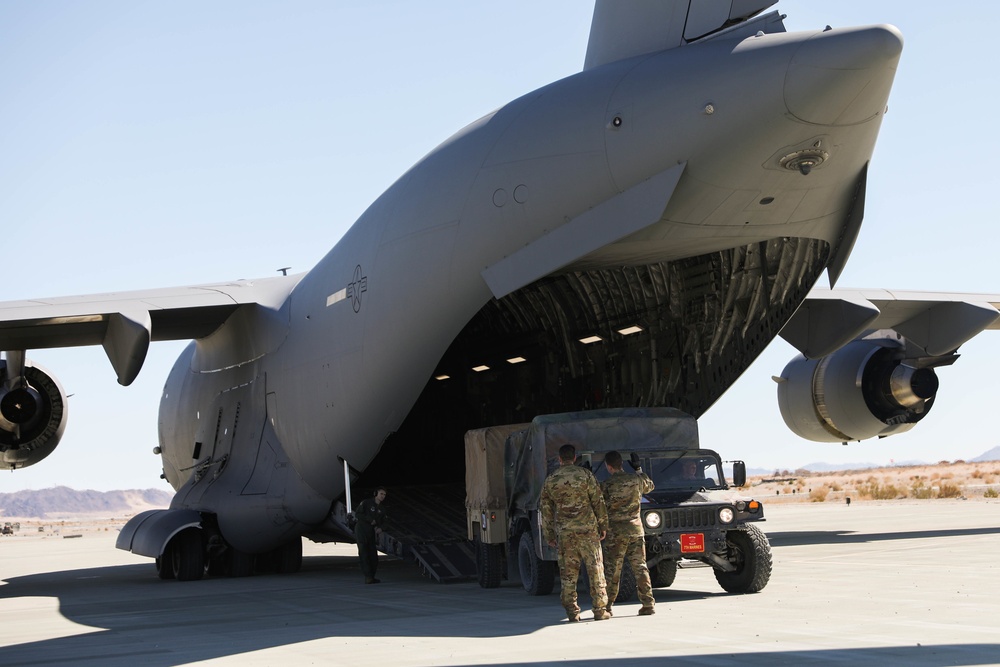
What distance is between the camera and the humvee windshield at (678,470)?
11.8 meters

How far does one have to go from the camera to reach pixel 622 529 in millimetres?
10320

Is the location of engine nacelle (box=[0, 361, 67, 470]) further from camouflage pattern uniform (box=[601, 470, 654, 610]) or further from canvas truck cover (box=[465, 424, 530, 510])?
Result: camouflage pattern uniform (box=[601, 470, 654, 610])

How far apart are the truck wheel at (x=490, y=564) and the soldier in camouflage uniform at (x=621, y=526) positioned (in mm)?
3149

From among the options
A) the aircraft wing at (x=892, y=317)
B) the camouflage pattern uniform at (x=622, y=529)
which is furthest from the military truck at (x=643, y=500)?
the aircraft wing at (x=892, y=317)

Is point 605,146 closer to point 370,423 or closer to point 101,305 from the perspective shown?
point 370,423

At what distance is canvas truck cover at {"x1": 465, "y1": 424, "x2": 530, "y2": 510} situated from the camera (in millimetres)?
13336

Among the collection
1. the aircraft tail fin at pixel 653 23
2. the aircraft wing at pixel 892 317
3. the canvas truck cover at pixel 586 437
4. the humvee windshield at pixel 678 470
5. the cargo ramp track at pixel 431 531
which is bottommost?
the cargo ramp track at pixel 431 531

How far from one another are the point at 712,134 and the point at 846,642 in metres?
5.72

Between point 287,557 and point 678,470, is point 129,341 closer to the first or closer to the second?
point 287,557

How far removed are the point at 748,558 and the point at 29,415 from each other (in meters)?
13.2

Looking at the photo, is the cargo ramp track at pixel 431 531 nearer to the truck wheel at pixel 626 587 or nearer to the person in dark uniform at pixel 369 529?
the person in dark uniform at pixel 369 529

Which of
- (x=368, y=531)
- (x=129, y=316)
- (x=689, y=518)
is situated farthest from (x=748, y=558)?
(x=129, y=316)

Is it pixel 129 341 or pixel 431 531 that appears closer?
pixel 129 341

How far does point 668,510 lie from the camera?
35.9ft
